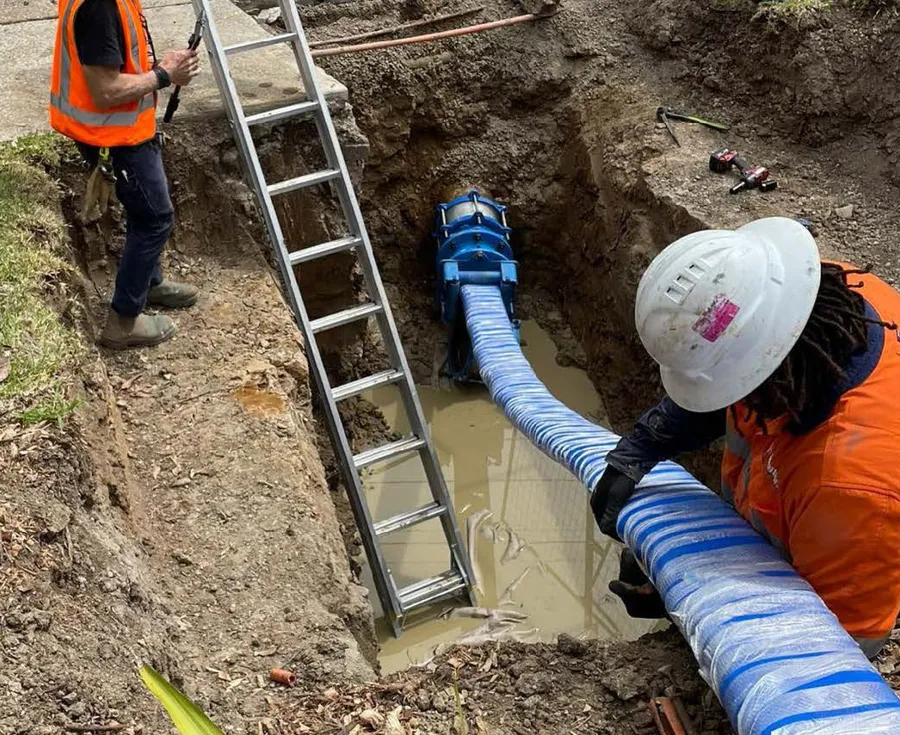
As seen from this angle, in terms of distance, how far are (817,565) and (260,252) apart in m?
3.41

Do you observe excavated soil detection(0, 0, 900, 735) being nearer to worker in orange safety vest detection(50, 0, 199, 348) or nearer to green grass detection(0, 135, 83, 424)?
green grass detection(0, 135, 83, 424)

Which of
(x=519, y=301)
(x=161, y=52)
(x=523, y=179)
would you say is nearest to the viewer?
(x=161, y=52)

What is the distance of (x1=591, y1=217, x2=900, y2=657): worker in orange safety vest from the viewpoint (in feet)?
6.81

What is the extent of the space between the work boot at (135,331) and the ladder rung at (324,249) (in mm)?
712

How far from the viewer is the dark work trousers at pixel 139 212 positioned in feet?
12.0

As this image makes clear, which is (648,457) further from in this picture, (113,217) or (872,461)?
(113,217)

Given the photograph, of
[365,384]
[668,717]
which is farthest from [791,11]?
[668,717]

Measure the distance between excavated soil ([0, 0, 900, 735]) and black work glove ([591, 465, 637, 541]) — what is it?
1.52 feet

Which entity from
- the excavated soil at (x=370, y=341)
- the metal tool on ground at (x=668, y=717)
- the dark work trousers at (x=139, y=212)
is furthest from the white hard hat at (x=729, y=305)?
the dark work trousers at (x=139, y=212)

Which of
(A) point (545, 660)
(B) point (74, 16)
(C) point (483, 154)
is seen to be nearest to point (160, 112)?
(B) point (74, 16)

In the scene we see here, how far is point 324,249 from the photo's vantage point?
14.8 feet

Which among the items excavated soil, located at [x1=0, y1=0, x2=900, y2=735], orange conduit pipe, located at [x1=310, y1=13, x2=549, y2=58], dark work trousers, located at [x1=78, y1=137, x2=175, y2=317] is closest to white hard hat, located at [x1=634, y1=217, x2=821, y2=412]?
excavated soil, located at [x1=0, y1=0, x2=900, y2=735]

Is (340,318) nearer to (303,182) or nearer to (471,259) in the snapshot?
(303,182)

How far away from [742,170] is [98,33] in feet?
13.2
